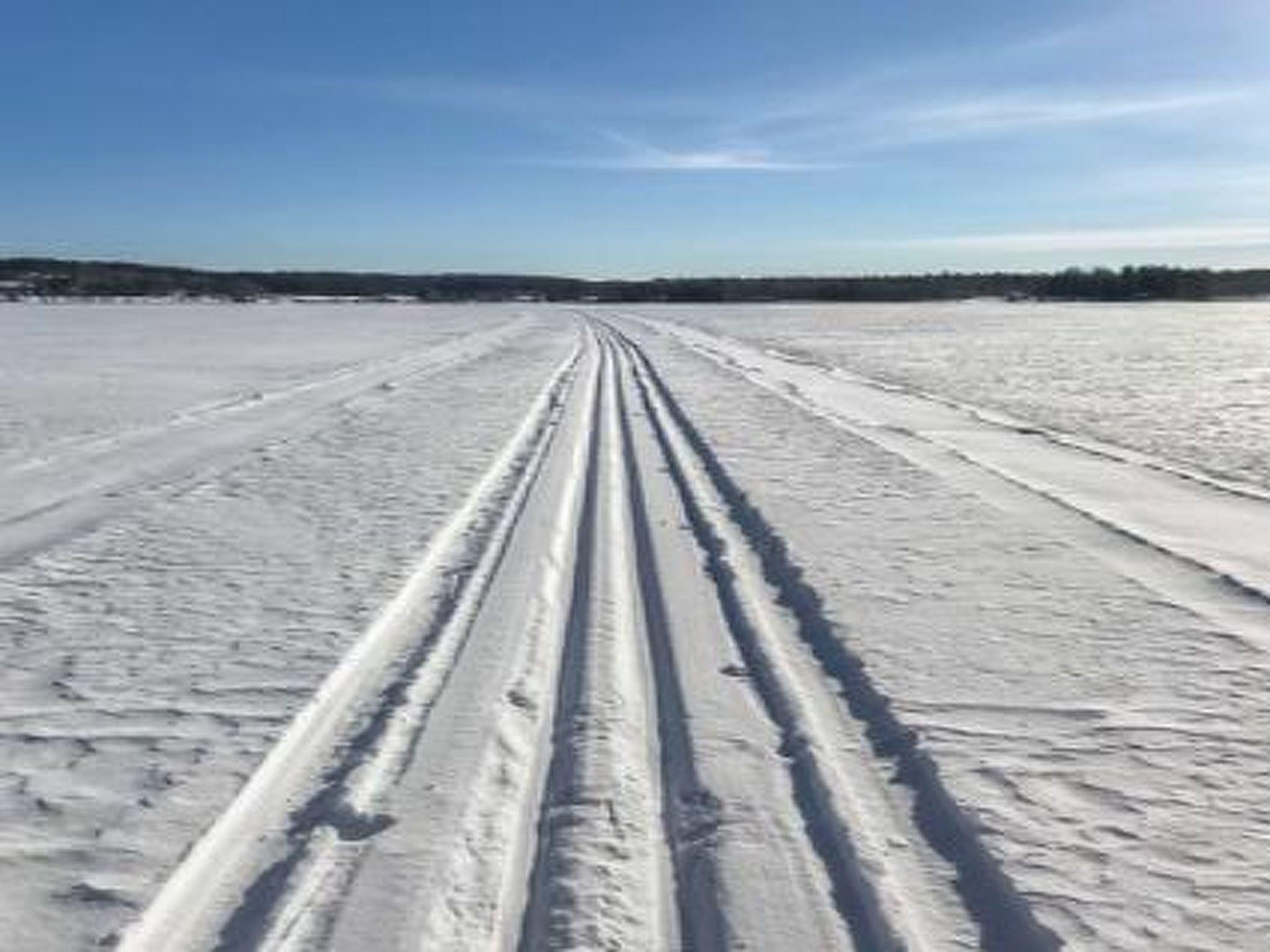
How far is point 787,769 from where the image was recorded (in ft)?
14.5

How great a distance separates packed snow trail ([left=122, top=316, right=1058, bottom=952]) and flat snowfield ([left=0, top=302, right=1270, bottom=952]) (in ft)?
0.05

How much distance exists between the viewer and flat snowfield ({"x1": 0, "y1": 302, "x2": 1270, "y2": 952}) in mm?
3512

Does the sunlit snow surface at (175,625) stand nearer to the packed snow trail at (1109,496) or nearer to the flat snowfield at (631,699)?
the flat snowfield at (631,699)

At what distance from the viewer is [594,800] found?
4191 mm

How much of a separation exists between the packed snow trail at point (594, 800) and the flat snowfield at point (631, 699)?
0.02m

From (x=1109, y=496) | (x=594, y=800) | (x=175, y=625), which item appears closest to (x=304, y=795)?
(x=594, y=800)

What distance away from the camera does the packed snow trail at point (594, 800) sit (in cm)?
338

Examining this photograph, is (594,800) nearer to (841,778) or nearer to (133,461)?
(841,778)

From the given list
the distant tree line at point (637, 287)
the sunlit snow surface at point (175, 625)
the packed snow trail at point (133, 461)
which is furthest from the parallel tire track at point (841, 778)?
the distant tree line at point (637, 287)

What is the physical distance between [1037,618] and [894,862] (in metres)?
3.19

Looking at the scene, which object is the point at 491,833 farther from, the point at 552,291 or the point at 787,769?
the point at 552,291

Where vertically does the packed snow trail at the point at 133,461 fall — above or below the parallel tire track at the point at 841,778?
below

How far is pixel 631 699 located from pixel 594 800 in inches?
39.9

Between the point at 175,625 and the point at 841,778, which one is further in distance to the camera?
the point at 175,625
